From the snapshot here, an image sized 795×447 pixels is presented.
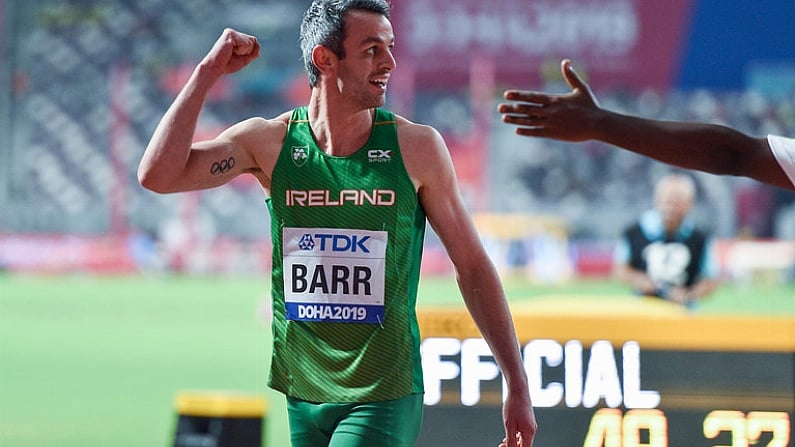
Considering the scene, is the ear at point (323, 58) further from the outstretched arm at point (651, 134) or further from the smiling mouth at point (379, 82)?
the outstretched arm at point (651, 134)

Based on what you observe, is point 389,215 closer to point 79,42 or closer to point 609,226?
point 609,226

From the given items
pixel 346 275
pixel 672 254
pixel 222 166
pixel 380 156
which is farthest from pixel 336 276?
pixel 672 254

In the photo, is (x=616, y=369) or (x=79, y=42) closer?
(x=616, y=369)

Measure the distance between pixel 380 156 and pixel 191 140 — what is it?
0.54 meters

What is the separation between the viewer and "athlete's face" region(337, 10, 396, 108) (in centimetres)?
326

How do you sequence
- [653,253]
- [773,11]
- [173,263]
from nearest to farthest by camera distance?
[653,253] → [173,263] → [773,11]

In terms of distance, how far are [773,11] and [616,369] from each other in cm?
2604

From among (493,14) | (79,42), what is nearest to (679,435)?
(493,14)

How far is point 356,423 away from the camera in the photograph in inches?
123

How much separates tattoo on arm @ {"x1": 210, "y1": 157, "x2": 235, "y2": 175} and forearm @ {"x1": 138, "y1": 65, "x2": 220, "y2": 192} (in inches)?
5.2

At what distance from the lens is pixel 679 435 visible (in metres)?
4.90

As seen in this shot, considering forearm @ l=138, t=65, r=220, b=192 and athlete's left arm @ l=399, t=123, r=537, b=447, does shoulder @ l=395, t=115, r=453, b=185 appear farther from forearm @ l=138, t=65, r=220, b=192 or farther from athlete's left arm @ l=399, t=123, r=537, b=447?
forearm @ l=138, t=65, r=220, b=192

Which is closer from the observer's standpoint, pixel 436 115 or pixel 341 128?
pixel 341 128

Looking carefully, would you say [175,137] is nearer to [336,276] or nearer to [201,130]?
[336,276]
